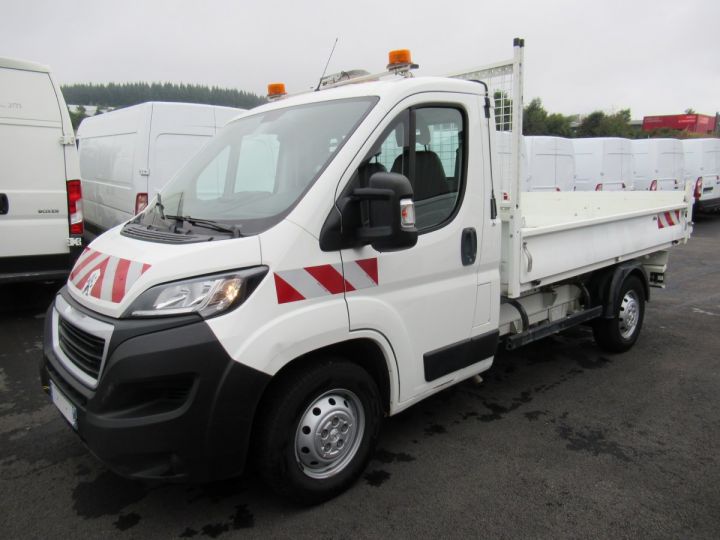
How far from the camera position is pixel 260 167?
3.07 meters

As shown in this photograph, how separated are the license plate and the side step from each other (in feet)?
9.31

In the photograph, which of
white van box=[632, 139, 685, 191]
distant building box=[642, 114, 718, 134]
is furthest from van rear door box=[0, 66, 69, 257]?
distant building box=[642, 114, 718, 134]

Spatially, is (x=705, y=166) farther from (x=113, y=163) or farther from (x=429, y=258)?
(x=429, y=258)

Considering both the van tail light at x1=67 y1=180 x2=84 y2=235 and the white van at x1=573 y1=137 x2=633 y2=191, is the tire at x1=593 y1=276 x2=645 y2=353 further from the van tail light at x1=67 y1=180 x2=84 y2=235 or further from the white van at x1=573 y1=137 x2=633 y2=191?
the white van at x1=573 y1=137 x2=633 y2=191

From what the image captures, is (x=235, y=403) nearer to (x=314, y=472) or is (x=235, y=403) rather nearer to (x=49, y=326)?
(x=314, y=472)

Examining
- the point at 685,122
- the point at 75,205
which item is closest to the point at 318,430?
the point at 75,205

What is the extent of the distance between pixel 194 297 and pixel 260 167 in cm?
104

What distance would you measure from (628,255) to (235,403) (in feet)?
13.2

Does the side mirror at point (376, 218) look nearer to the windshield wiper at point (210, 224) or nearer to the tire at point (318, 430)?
the windshield wiper at point (210, 224)

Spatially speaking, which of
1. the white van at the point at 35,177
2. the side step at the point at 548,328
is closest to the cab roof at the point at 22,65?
the white van at the point at 35,177

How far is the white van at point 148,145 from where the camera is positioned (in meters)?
6.90

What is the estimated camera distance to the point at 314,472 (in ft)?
9.15

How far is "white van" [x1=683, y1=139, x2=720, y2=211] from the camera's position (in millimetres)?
16442

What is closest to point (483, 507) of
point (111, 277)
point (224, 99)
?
point (111, 277)
